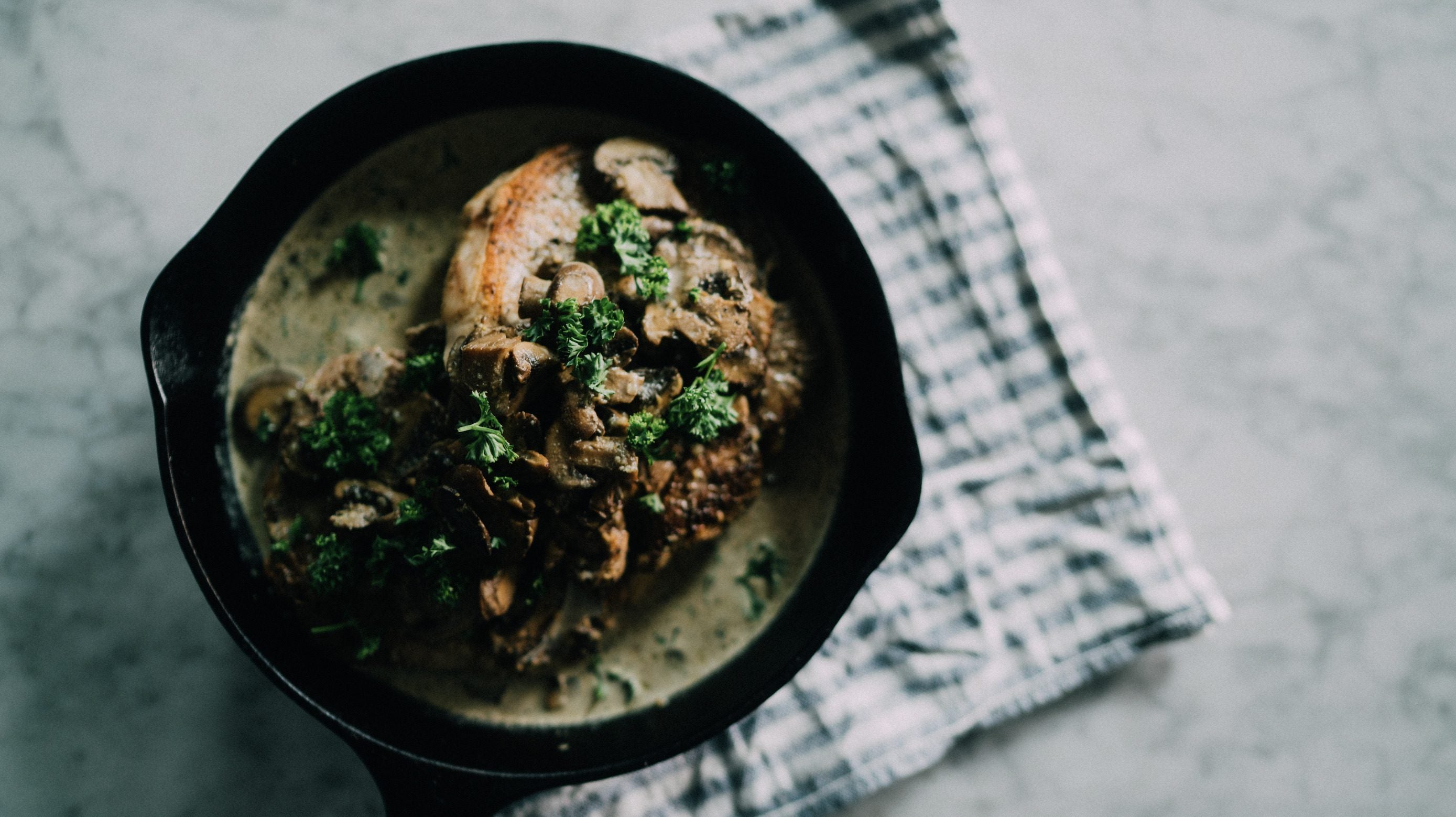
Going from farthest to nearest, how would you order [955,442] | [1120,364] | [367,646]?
[1120,364]
[955,442]
[367,646]

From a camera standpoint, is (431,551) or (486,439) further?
(431,551)

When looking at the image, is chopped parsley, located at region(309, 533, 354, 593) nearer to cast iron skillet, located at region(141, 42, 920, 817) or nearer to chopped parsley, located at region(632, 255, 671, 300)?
cast iron skillet, located at region(141, 42, 920, 817)

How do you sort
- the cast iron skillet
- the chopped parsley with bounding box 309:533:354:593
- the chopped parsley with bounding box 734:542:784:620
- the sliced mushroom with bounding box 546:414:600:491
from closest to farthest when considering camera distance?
the sliced mushroom with bounding box 546:414:600:491
the chopped parsley with bounding box 309:533:354:593
the cast iron skillet
the chopped parsley with bounding box 734:542:784:620

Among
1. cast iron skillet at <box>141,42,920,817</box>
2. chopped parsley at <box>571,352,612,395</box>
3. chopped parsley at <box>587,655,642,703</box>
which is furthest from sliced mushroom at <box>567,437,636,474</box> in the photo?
chopped parsley at <box>587,655,642,703</box>

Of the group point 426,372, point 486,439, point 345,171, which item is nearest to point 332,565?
point 426,372

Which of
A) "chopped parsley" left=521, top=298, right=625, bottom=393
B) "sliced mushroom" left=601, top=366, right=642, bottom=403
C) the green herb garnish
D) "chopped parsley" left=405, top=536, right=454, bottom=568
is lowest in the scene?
the green herb garnish

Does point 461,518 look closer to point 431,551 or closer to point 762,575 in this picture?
point 431,551

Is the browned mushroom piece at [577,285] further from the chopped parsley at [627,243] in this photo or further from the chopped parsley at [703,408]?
the chopped parsley at [703,408]
